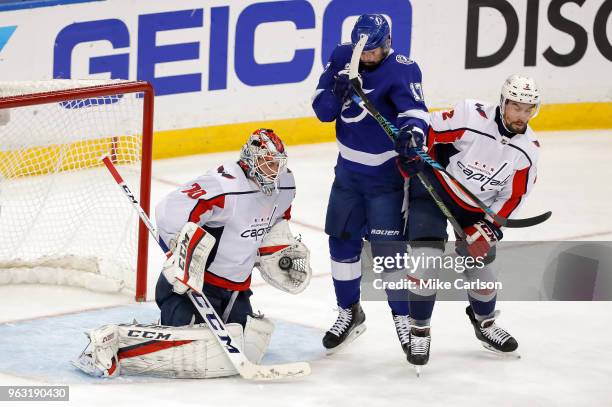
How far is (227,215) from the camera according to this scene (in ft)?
14.6

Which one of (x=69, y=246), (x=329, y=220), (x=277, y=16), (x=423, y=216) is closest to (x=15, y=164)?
(x=69, y=246)

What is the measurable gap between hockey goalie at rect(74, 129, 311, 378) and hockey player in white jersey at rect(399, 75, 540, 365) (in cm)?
50

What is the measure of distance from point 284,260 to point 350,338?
1.45ft

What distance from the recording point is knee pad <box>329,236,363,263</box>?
477cm

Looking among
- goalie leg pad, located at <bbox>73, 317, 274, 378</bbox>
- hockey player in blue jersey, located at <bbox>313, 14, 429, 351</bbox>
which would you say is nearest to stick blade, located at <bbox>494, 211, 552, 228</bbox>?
hockey player in blue jersey, located at <bbox>313, 14, 429, 351</bbox>

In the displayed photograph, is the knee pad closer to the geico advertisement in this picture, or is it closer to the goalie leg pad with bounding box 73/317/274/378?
the goalie leg pad with bounding box 73/317/274/378

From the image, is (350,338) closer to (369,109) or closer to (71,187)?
(369,109)

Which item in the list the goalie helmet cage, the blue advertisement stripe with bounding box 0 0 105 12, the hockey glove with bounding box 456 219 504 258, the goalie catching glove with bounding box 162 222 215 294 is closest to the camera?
the goalie catching glove with bounding box 162 222 215 294

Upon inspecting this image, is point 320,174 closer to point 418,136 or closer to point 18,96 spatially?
point 18,96

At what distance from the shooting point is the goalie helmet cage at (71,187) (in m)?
5.62

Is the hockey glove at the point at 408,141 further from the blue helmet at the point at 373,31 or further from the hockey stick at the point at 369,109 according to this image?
the blue helmet at the point at 373,31

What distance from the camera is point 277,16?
809 cm

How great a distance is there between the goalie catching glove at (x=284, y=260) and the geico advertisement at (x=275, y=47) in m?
3.16

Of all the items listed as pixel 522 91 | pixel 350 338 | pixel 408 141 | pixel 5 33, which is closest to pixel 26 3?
pixel 5 33
